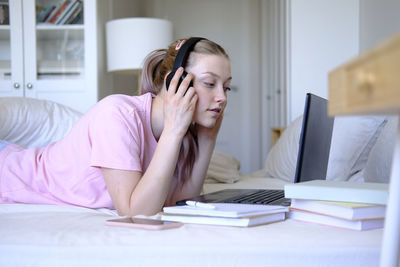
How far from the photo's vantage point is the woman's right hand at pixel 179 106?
1.05m

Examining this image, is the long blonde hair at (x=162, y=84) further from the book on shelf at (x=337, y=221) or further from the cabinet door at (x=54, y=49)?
the cabinet door at (x=54, y=49)

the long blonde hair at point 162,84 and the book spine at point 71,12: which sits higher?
the book spine at point 71,12

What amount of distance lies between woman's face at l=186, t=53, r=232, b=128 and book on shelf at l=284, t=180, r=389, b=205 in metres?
0.37

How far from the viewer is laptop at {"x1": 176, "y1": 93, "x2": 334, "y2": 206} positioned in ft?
3.43

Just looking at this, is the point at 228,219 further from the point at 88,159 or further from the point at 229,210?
the point at 88,159

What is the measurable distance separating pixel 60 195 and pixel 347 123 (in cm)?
101

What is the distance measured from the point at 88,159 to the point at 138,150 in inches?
6.1

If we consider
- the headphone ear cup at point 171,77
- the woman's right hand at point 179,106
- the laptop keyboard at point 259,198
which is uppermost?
the headphone ear cup at point 171,77

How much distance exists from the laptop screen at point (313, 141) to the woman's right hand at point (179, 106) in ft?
0.86

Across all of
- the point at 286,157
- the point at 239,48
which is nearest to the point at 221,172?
the point at 286,157

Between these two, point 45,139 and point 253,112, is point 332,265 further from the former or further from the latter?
point 253,112

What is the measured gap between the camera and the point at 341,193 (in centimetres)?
80

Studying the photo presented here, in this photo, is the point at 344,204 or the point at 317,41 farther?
the point at 317,41

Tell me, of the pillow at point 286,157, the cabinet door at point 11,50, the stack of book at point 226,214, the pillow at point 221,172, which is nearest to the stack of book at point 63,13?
the cabinet door at point 11,50
